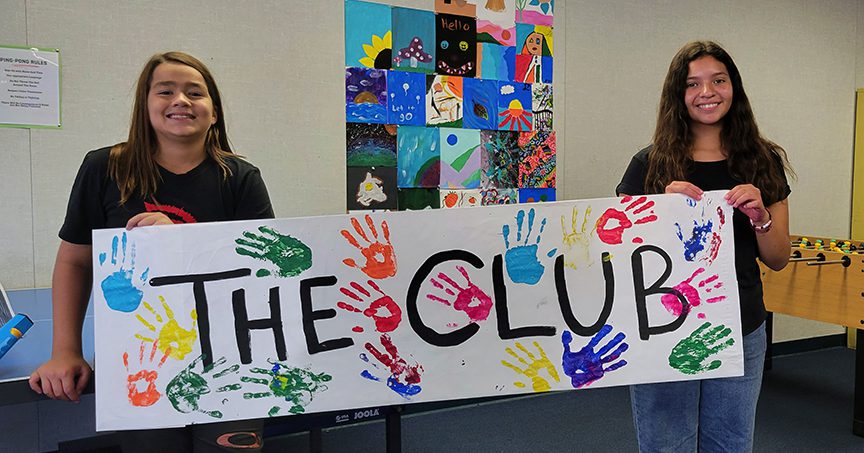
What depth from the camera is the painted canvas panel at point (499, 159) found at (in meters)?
3.34

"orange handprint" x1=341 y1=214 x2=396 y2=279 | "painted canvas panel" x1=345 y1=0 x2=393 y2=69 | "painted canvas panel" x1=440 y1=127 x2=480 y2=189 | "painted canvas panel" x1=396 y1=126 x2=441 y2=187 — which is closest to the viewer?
"orange handprint" x1=341 y1=214 x2=396 y2=279

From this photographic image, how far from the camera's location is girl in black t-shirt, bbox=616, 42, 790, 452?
4.67ft

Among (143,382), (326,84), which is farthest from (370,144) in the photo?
(143,382)

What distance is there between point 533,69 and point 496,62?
0.23 m

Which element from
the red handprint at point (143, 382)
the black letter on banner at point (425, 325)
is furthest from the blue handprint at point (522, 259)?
the red handprint at point (143, 382)

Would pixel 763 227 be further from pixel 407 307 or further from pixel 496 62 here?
pixel 496 62

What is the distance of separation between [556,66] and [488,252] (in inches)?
91.5

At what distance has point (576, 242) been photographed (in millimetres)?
1460

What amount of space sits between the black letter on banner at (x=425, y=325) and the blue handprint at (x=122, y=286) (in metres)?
0.55

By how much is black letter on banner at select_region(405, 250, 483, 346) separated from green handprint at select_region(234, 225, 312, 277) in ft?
0.76

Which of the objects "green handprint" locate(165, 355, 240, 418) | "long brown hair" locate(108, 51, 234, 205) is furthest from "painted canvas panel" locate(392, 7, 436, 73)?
"green handprint" locate(165, 355, 240, 418)

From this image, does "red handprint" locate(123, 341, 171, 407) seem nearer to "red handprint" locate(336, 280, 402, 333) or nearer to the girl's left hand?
"red handprint" locate(336, 280, 402, 333)

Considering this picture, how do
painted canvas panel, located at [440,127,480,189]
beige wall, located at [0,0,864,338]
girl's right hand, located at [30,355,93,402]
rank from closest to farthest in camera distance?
girl's right hand, located at [30,355,93,402] < beige wall, located at [0,0,864,338] < painted canvas panel, located at [440,127,480,189]

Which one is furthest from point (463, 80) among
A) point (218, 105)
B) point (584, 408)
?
point (218, 105)
